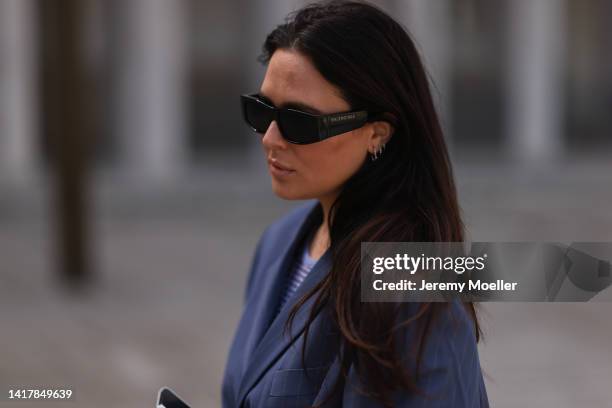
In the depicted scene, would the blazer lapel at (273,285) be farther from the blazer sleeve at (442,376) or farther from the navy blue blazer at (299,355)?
the blazer sleeve at (442,376)

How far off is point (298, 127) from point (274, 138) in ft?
0.31

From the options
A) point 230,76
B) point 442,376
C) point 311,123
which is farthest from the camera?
point 230,76

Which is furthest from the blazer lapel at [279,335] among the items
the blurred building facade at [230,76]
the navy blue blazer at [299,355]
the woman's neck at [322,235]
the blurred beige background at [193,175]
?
the blurred building facade at [230,76]

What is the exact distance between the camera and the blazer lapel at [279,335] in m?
2.02

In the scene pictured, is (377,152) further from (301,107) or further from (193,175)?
(193,175)

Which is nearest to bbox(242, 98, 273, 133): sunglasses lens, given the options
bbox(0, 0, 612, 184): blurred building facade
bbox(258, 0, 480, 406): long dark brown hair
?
bbox(258, 0, 480, 406): long dark brown hair

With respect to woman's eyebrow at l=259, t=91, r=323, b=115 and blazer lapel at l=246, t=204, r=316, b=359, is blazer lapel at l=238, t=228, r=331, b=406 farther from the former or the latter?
woman's eyebrow at l=259, t=91, r=323, b=115

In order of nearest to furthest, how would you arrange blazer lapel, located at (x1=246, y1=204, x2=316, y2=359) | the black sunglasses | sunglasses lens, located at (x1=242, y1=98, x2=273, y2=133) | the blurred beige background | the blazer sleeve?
the blazer sleeve → the black sunglasses → sunglasses lens, located at (x1=242, y1=98, x2=273, y2=133) → blazer lapel, located at (x1=246, y1=204, x2=316, y2=359) → the blurred beige background

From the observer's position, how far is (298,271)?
7.61 feet

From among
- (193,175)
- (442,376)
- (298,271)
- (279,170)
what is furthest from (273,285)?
(193,175)

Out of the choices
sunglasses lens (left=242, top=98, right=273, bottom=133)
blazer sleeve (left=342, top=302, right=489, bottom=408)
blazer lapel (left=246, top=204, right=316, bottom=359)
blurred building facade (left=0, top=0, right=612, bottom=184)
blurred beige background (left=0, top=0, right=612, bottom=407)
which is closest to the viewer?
blazer sleeve (left=342, top=302, right=489, bottom=408)

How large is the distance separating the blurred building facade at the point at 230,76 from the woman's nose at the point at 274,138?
37.7ft

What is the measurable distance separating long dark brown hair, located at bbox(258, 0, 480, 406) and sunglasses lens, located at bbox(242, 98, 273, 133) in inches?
4.7

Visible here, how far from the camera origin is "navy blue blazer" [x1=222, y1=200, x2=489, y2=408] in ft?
5.91
